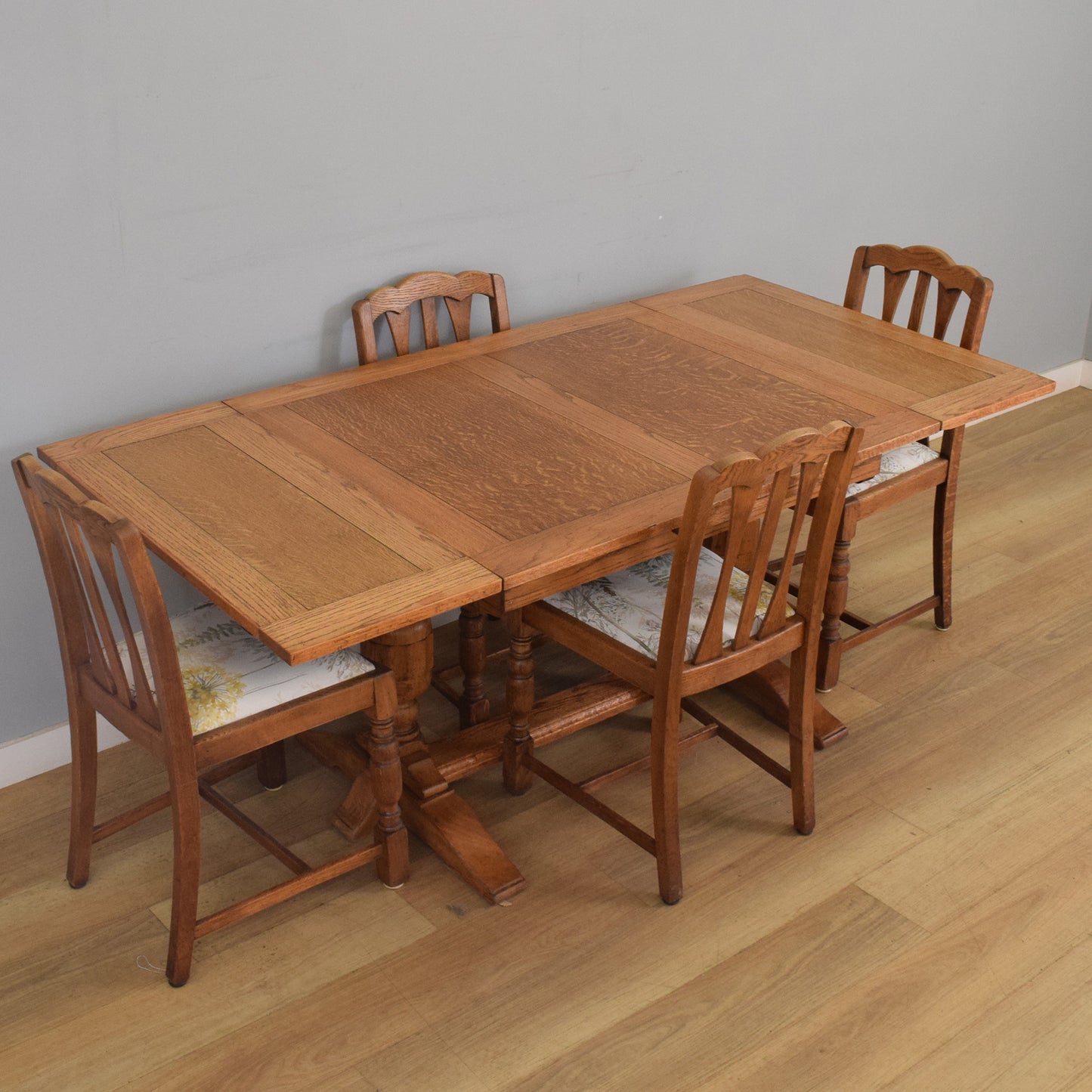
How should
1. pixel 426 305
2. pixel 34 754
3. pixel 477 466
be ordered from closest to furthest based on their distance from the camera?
pixel 477 466
pixel 34 754
pixel 426 305

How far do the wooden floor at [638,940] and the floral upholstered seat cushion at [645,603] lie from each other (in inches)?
17.6

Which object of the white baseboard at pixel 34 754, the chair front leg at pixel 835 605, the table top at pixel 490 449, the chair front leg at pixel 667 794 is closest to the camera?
the table top at pixel 490 449

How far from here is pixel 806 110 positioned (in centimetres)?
335

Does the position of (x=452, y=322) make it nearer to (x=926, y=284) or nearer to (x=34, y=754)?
(x=926, y=284)

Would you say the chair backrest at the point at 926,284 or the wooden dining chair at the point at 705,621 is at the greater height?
the chair backrest at the point at 926,284

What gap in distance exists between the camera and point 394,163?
265cm

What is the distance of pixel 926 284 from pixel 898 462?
430 mm

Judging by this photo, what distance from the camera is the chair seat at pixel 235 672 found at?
6.62 feet

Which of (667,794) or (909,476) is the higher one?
(909,476)

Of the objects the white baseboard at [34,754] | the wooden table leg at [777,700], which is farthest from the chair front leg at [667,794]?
the white baseboard at [34,754]

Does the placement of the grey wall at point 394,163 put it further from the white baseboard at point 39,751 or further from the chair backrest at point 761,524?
the chair backrest at point 761,524

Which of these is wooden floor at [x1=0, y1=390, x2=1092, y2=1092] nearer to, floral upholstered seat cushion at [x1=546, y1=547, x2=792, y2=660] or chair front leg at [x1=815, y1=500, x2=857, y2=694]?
chair front leg at [x1=815, y1=500, x2=857, y2=694]

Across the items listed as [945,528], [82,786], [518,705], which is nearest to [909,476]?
[945,528]

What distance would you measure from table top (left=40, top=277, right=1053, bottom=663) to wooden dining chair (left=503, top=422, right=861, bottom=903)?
0.13 meters
